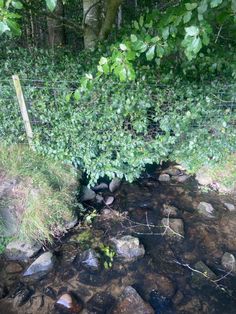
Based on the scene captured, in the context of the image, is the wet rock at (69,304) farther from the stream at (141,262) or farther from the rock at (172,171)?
the rock at (172,171)

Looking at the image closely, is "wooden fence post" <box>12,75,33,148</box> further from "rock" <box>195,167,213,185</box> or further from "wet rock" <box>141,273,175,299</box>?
"rock" <box>195,167,213,185</box>

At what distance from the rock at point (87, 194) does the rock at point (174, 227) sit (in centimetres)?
132

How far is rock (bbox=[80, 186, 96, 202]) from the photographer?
16.7 feet

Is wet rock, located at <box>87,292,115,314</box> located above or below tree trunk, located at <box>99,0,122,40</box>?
below

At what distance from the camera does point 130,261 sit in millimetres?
4129

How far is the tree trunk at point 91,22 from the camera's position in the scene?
18.7ft

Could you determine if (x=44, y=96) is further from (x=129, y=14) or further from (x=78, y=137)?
(x=129, y=14)

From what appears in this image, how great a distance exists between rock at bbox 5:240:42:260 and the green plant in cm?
94

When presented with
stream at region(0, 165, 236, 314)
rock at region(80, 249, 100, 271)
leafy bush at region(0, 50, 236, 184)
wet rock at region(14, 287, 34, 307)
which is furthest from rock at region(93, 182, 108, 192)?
wet rock at region(14, 287, 34, 307)

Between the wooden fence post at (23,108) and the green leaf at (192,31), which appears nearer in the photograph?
the green leaf at (192,31)

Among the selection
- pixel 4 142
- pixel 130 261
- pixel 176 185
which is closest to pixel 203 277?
pixel 130 261

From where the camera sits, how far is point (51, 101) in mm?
4543

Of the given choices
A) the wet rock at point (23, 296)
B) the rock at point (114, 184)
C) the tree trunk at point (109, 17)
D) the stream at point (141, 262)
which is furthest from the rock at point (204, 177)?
the wet rock at point (23, 296)

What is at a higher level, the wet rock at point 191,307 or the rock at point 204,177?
the rock at point 204,177
